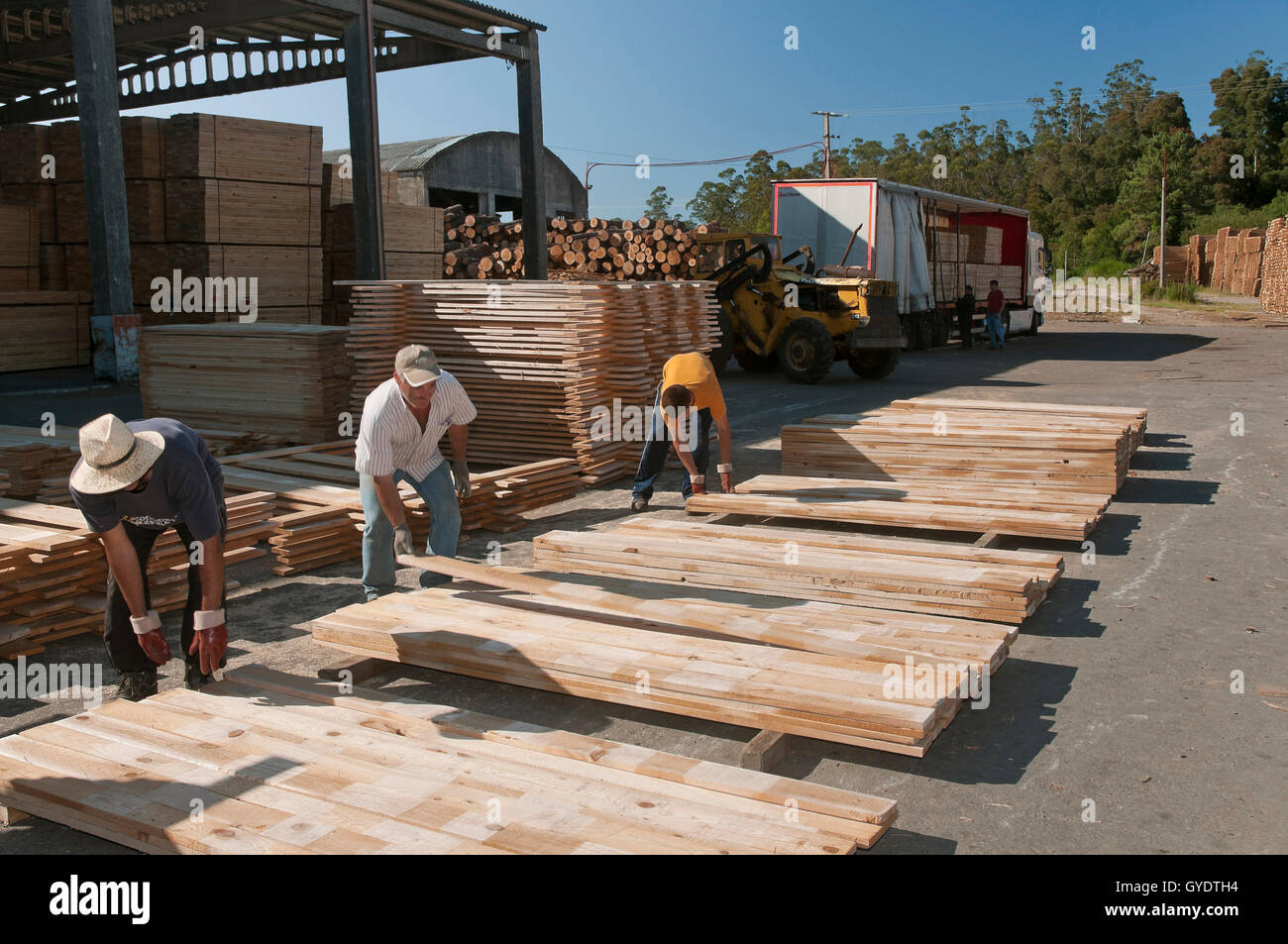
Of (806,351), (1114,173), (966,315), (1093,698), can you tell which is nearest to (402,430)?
(1093,698)

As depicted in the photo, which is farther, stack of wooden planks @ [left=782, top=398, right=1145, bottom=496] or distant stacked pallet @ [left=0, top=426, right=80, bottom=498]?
distant stacked pallet @ [left=0, top=426, right=80, bottom=498]

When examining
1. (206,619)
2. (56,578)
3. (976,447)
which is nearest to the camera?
(206,619)

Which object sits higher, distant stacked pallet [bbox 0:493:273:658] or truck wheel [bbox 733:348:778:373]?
truck wheel [bbox 733:348:778:373]

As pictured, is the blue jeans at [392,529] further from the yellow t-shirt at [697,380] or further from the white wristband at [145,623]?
the yellow t-shirt at [697,380]

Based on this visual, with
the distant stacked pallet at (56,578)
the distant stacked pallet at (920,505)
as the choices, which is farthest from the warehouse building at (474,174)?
the distant stacked pallet at (56,578)

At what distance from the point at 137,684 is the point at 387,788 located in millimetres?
1900

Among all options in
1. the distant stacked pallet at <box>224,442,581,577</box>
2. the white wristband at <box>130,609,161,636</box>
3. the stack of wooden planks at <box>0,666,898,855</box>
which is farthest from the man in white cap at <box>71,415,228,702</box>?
the distant stacked pallet at <box>224,442,581,577</box>

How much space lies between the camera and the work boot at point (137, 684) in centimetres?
491

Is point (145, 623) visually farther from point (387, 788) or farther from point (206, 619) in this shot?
point (387, 788)

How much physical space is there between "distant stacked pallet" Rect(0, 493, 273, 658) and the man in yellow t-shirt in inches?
130

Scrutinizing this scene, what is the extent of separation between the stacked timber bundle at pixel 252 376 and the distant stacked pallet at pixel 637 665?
213 inches

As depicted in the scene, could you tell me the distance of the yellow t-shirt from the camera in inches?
326

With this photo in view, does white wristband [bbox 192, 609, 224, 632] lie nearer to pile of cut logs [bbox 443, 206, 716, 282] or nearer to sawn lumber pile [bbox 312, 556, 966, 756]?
sawn lumber pile [bbox 312, 556, 966, 756]

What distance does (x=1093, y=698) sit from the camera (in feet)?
16.0
